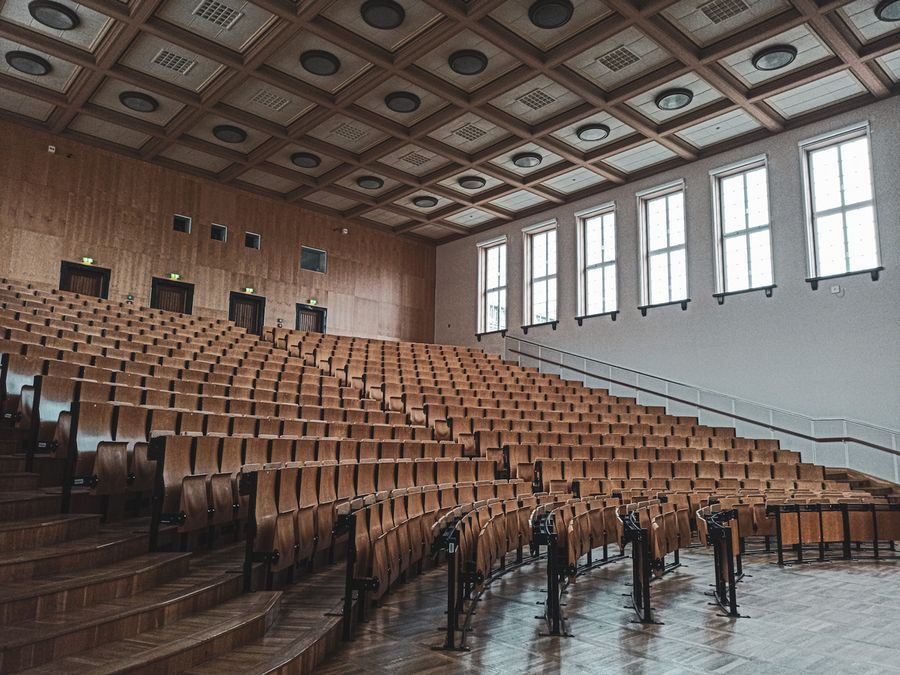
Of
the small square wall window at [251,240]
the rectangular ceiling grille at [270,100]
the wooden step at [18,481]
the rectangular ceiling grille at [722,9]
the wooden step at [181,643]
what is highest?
the rectangular ceiling grille at [722,9]

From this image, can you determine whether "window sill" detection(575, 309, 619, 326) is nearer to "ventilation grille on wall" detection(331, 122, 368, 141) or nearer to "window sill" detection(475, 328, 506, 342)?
"window sill" detection(475, 328, 506, 342)

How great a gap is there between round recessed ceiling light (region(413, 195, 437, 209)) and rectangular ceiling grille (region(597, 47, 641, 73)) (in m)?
2.60

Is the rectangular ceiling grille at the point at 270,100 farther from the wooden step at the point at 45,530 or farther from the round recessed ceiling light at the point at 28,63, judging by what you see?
the wooden step at the point at 45,530

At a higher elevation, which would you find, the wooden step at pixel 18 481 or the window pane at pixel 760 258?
the window pane at pixel 760 258

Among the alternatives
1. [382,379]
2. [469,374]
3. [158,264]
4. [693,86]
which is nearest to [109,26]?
[158,264]

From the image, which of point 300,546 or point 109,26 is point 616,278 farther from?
point 300,546

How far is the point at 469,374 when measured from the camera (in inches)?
224

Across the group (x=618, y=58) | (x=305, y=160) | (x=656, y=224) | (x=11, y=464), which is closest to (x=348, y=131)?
(x=305, y=160)

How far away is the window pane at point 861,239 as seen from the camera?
4.86 metres

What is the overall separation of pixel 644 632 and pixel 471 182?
5.21 metres

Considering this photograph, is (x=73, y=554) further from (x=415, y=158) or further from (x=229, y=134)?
(x=415, y=158)

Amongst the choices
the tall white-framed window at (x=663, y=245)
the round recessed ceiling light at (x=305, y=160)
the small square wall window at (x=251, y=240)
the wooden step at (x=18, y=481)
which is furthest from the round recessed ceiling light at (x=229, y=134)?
the wooden step at (x=18, y=481)

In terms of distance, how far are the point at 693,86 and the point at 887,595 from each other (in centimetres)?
365

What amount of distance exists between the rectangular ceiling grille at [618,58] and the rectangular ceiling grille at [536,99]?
51cm
